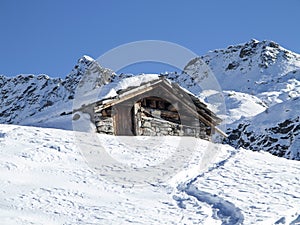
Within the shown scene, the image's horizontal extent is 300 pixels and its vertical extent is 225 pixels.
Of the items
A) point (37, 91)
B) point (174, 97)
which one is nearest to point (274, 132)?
point (174, 97)

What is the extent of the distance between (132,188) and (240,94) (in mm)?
59082

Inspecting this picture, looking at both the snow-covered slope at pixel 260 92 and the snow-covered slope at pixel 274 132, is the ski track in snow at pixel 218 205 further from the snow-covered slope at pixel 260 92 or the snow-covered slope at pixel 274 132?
the snow-covered slope at pixel 260 92

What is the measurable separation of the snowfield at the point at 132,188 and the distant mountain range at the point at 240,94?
3164 mm

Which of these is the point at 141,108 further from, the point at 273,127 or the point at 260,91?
the point at 260,91

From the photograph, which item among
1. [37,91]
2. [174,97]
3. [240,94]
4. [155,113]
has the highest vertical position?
[37,91]

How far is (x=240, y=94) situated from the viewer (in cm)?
6700

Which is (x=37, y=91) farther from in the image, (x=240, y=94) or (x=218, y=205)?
(x=218, y=205)

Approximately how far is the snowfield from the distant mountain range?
10.4 ft

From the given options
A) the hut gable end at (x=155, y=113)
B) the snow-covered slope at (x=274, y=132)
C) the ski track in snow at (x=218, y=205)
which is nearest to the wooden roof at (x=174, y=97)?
the hut gable end at (x=155, y=113)

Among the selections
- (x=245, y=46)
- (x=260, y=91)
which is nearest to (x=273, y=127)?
(x=260, y=91)

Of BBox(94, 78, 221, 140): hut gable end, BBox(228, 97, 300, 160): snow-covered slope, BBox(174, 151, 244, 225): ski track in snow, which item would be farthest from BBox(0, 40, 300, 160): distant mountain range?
BBox(174, 151, 244, 225): ski track in snow

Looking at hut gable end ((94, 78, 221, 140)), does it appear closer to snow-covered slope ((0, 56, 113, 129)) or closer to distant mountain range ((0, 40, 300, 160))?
distant mountain range ((0, 40, 300, 160))

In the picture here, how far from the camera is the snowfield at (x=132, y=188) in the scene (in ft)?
25.4

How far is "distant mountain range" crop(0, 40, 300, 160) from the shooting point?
4116 centimetres
